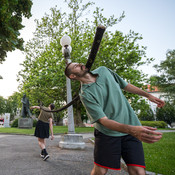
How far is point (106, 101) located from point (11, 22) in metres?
10.1

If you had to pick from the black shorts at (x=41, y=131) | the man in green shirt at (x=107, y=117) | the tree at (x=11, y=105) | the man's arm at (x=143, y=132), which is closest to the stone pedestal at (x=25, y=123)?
the black shorts at (x=41, y=131)

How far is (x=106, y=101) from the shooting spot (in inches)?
78.2

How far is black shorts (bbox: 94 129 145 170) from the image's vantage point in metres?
1.85

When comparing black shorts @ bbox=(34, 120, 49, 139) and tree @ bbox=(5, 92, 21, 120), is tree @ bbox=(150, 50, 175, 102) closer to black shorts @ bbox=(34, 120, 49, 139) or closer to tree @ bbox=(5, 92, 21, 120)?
black shorts @ bbox=(34, 120, 49, 139)

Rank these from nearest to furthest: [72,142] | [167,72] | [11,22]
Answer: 1. [72,142]
2. [11,22]
3. [167,72]

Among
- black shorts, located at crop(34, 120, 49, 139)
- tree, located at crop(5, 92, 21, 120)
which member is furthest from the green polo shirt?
tree, located at crop(5, 92, 21, 120)

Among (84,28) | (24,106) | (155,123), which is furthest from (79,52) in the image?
(155,123)

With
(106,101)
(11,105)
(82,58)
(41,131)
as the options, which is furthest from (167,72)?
(11,105)

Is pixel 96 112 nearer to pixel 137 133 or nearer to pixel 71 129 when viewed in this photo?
pixel 137 133

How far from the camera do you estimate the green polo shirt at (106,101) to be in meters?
1.83

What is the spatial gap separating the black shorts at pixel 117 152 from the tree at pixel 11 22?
28.4 feet

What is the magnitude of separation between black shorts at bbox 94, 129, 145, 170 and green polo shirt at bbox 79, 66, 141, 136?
0.08 metres

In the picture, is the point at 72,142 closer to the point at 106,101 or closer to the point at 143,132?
the point at 106,101

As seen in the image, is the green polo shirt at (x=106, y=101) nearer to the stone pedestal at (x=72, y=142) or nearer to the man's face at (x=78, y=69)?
the man's face at (x=78, y=69)
